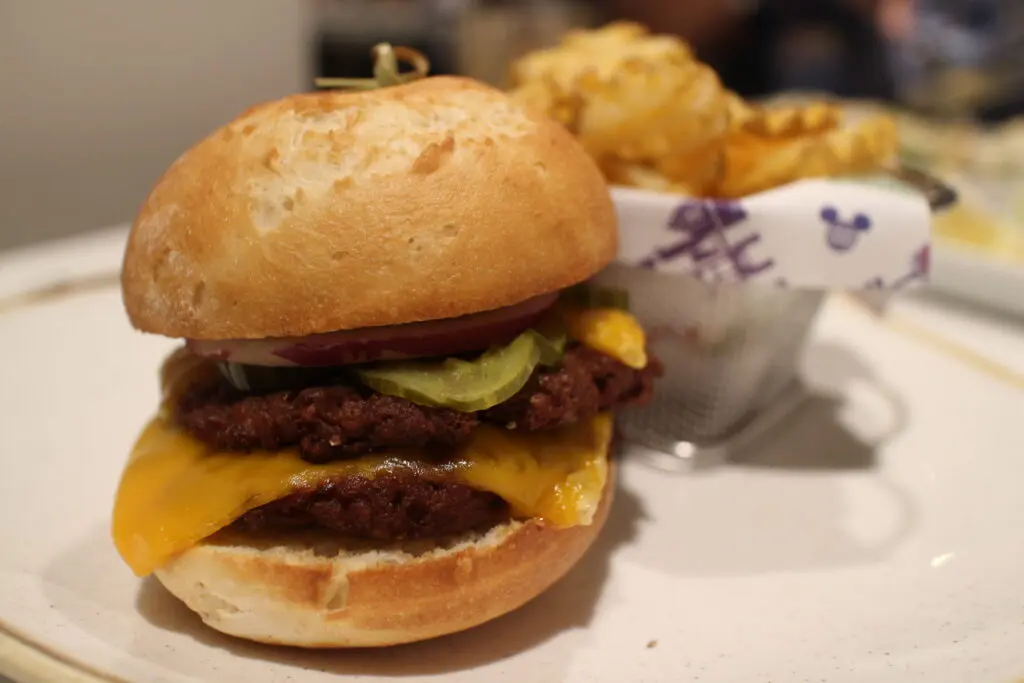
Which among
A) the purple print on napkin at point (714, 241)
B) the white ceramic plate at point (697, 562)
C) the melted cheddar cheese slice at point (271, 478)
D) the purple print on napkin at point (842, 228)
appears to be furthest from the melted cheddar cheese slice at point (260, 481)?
the purple print on napkin at point (842, 228)

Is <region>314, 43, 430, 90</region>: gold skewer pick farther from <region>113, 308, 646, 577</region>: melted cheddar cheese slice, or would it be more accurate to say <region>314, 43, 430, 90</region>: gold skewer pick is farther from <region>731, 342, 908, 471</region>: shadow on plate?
<region>731, 342, 908, 471</region>: shadow on plate

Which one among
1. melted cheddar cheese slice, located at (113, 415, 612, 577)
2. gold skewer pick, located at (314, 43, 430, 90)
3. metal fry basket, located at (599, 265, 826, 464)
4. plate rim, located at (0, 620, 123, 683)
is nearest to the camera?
plate rim, located at (0, 620, 123, 683)

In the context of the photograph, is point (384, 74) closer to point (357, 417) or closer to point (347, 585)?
point (357, 417)

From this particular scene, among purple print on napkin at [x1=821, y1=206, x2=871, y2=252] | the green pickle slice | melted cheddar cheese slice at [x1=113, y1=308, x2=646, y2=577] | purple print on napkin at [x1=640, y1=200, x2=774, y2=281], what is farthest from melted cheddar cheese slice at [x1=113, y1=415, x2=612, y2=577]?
A: purple print on napkin at [x1=821, y1=206, x2=871, y2=252]

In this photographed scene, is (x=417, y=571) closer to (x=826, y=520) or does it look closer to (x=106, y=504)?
(x=106, y=504)

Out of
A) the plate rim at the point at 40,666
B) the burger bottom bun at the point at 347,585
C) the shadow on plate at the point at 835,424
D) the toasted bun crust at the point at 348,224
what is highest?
the toasted bun crust at the point at 348,224

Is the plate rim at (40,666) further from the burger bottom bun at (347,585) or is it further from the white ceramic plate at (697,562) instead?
the burger bottom bun at (347,585)

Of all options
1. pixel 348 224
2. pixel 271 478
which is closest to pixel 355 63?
pixel 348 224
